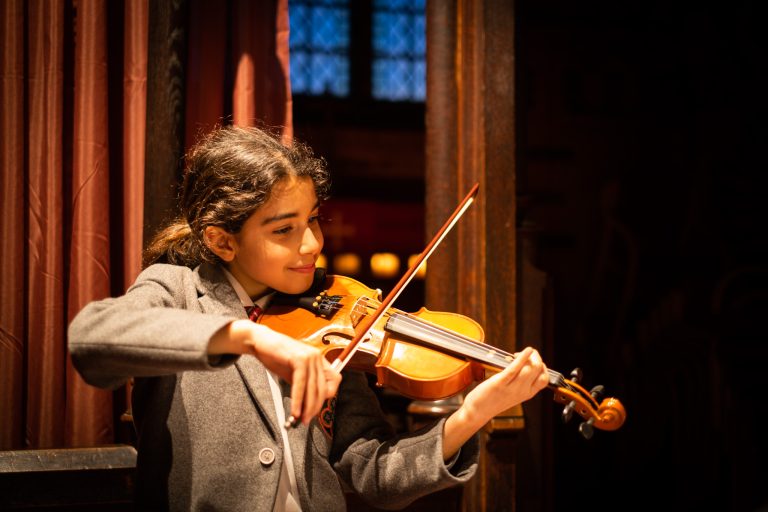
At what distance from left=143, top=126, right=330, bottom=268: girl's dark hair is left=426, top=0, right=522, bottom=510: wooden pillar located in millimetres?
517

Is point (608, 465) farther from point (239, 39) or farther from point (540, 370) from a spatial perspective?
point (239, 39)

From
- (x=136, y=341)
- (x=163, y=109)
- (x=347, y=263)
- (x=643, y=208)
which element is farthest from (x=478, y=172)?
(x=347, y=263)

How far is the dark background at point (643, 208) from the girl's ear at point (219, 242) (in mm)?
2425

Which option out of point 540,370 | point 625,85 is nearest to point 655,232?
Result: point 625,85

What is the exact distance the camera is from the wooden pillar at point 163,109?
69.3 inches

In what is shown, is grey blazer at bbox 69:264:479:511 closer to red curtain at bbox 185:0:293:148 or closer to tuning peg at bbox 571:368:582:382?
tuning peg at bbox 571:368:582:382

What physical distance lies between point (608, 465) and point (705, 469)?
0.81 m

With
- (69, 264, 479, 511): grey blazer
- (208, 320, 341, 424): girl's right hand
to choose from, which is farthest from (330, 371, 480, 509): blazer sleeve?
(208, 320, 341, 424): girl's right hand

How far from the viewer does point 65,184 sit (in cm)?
190

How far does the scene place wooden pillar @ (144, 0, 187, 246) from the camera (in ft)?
5.77

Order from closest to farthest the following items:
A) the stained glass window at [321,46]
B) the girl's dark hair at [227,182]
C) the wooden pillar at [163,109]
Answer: the girl's dark hair at [227,182] < the wooden pillar at [163,109] < the stained glass window at [321,46]

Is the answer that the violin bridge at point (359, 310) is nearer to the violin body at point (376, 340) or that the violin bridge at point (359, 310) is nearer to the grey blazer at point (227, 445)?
the violin body at point (376, 340)

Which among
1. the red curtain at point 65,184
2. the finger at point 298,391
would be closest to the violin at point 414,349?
the finger at point 298,391

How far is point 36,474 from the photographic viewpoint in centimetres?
164
